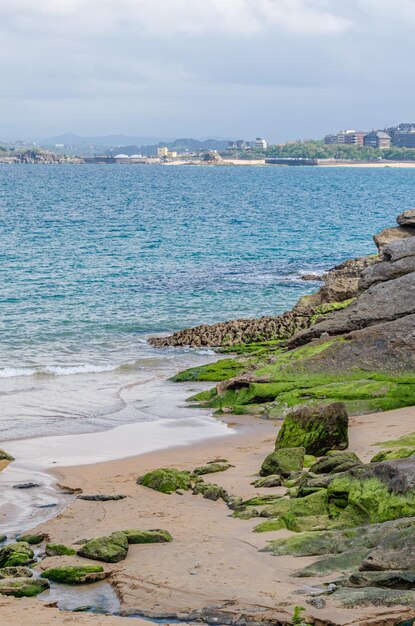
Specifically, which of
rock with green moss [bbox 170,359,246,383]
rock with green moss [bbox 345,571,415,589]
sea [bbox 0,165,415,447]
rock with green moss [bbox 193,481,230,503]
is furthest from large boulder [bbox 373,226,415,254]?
rock with green moss [bbox 345,571,415,589]

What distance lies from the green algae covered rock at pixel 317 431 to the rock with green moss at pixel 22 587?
23.0ft

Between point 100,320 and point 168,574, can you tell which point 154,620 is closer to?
point 168,574

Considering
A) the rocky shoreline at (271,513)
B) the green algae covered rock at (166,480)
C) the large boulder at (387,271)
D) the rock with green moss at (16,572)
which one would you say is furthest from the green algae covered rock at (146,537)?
the large boulder at (387,271)

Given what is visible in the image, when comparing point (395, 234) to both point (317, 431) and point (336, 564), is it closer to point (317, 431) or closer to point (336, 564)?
point (317, 431)

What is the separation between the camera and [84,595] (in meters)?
12.3

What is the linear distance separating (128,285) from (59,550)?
1350 inches

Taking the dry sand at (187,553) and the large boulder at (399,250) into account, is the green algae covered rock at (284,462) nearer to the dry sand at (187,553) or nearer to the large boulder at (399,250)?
the dry sand at (187,553)

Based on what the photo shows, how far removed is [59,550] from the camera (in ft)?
44.8

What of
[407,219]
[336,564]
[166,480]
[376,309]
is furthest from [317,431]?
[407,219]

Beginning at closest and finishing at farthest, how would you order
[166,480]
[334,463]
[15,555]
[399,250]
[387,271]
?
[15,555] < [334,463] < [166,480] < [387,271] < [399,250]

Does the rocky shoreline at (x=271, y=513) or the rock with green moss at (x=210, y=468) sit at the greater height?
the rocky shoreline at (x=271, y=513)

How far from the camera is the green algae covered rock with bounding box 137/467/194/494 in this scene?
55.0 feet

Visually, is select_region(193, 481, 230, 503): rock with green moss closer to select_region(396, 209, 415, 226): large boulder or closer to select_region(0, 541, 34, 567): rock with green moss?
select_region(0, 541, 34, 567): rock with green moss

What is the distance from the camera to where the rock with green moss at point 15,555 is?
13.2 metres
